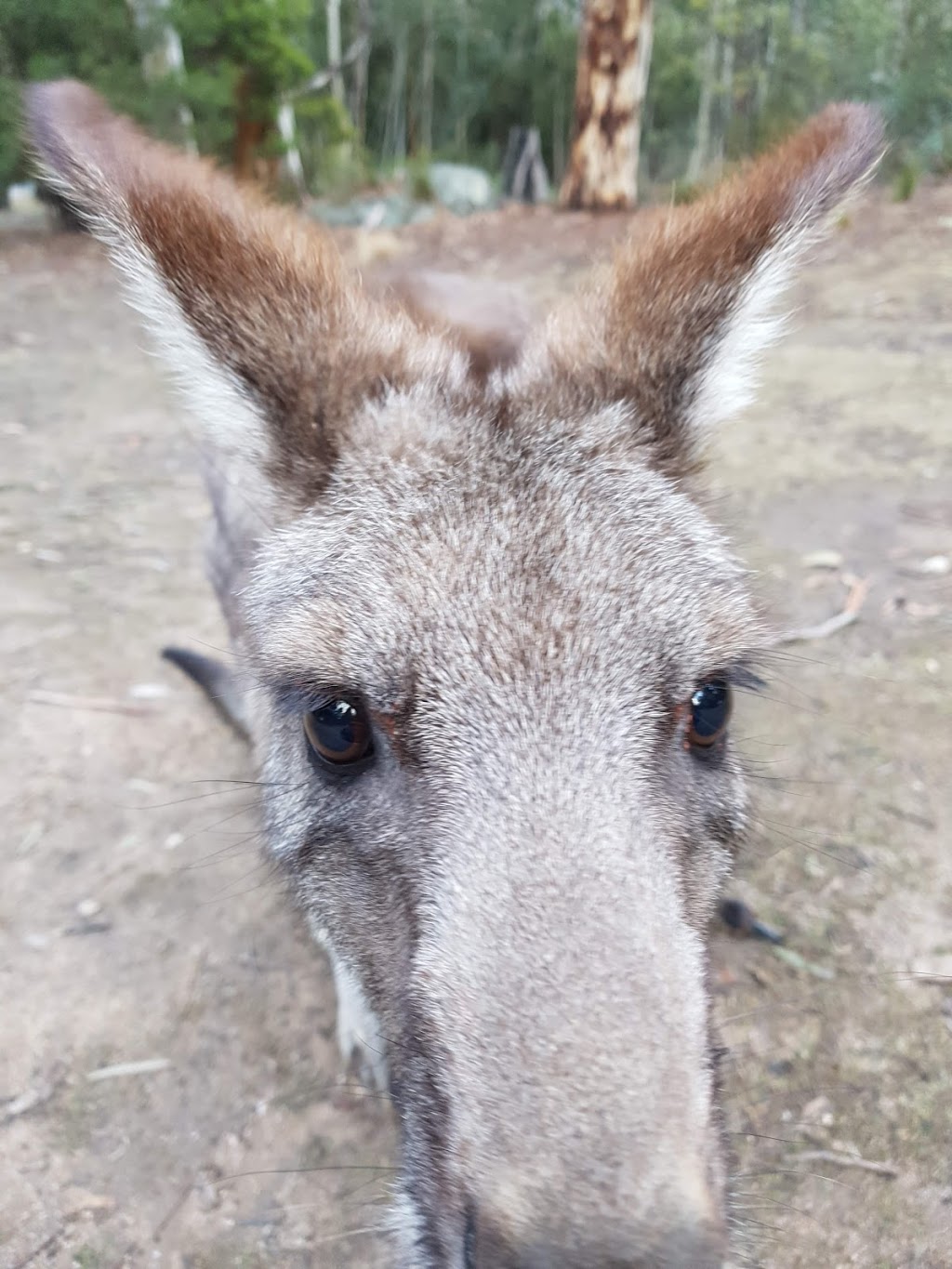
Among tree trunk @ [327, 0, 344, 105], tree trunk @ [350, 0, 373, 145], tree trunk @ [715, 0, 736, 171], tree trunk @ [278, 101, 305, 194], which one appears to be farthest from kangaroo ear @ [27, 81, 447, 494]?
tree trunk @ [350, 0, 373, 145]

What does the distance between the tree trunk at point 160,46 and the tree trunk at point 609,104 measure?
539cm

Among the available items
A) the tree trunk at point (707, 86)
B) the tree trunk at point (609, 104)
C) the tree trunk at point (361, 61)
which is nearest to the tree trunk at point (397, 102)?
the tree trunk at point (361, 61)

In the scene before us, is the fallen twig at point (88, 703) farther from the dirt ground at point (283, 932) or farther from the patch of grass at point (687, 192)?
the patch of grass at point (687, 192)

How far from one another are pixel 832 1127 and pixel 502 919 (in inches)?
62.5

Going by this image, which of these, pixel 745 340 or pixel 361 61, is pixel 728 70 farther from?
pixel 745 340

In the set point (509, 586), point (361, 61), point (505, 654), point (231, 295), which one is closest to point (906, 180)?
point (231, 295)

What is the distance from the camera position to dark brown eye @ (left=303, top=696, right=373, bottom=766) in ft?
6.41

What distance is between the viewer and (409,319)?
101 inches

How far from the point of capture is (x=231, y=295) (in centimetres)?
217

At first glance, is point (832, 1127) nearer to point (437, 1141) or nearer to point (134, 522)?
point (437, 1141)

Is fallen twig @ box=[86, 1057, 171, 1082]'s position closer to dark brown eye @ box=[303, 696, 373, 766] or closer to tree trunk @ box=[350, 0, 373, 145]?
dark brown eye @ box=[303, 696, 373, 766]

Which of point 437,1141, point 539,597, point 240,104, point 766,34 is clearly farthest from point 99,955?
point 766,34

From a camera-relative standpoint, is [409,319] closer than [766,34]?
Yes

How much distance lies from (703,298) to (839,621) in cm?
278
